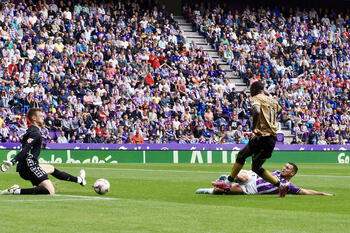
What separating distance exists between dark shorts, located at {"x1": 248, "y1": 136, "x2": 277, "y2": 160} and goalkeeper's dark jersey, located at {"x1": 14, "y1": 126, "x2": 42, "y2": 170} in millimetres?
3700

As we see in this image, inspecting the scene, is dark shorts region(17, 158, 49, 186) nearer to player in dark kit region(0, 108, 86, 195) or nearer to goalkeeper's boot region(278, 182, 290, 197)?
player in dark kit region(0, 108, 86, 195)

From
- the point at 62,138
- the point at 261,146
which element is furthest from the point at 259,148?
the point at 62,138

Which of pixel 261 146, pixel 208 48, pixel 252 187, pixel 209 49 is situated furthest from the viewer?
pixel 208 48

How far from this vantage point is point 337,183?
1884cm

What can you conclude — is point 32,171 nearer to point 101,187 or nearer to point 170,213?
point 101,187

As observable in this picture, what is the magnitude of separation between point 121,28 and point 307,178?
20.9m

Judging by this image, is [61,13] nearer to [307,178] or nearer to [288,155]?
[288,155]

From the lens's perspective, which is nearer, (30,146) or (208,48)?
(30,146)

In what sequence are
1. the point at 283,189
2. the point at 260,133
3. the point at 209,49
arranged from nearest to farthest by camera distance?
the point at 260,133 → the point at 283,189 → the point at 209,49

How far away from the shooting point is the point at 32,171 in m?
13.3

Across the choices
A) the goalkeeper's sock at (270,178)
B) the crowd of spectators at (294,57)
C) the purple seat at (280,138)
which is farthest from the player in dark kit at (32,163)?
the crowd of spectators at (294,57)

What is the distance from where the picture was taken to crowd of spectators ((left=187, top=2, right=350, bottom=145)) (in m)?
40.6

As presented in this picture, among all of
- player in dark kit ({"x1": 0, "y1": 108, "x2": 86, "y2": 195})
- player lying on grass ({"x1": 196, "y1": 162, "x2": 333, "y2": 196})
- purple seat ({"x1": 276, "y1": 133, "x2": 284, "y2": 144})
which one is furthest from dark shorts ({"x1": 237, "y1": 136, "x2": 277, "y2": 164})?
purple seat ({"x1": 276, "y1": 133, "x2": 284, "y2": 144})

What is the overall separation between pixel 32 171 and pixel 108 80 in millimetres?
23051
